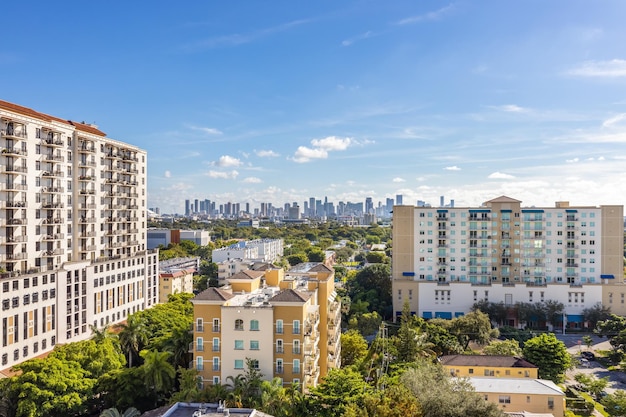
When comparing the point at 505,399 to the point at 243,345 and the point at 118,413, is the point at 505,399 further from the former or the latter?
the point at 118,413

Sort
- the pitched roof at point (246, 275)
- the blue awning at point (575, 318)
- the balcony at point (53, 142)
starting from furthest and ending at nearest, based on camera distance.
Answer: the blue awning at point (575, 318), the balcony at point (53, 142), the pitched roof at point (246, 275)

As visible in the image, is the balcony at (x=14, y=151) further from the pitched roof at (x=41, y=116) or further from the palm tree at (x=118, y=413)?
the palm tree at (x=118, y=413)

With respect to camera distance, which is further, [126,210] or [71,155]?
[126,210]

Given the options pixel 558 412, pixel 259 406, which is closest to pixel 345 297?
pixel 558 412

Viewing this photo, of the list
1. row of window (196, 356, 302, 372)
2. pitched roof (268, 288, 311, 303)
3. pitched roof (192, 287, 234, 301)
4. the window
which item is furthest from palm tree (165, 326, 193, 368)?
the window

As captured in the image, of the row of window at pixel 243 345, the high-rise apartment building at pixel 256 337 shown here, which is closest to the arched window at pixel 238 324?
the high-rise apartment building at pixel 256 337

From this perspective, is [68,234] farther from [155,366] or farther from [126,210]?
[155,366]

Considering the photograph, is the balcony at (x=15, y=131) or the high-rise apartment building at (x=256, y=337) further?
the balcony at (x=15, y=131)
